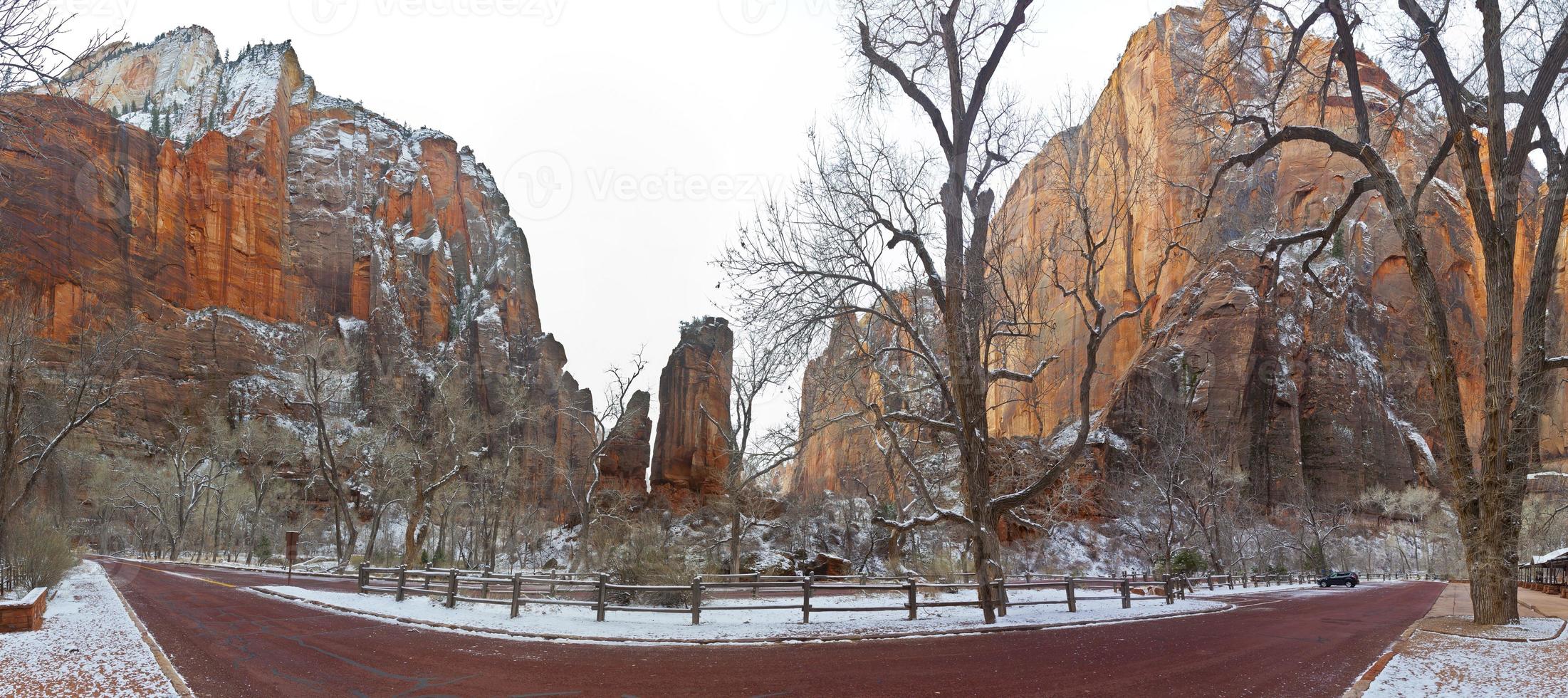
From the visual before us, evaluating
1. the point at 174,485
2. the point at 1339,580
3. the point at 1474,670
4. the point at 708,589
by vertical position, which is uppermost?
the point at 174,485

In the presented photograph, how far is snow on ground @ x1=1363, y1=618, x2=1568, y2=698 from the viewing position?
7.45 m

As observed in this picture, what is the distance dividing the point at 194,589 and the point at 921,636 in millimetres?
22692

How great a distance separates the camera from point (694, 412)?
2518 inches

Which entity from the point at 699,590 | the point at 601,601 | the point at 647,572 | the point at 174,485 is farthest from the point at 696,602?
the point at 174,485

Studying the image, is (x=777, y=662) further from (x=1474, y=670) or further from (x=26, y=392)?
(x=26, y=392)

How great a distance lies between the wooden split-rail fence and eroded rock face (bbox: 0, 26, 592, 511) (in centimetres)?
5052

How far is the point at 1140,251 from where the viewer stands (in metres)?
87.4

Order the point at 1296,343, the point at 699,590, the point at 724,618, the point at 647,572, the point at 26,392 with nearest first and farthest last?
the point at 699,590 < the point at 724,618 < the point at 647,572 < the point at 26,392 < the point at 1296,343

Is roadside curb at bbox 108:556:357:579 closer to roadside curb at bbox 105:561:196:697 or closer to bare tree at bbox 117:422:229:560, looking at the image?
bare tree at bbox 117:422:229:560

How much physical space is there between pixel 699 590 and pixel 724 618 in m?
1.74

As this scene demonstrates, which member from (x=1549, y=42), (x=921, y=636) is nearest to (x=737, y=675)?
(x=921, y=636)

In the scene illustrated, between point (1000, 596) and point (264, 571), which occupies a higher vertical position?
point (1000, 596)

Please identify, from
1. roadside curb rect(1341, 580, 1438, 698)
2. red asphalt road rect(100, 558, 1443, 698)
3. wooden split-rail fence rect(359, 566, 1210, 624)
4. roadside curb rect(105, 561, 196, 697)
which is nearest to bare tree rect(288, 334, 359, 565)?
wooden split-rail fence rect(359, 566, 1210, 624)

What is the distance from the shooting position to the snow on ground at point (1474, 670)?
7.45 m
